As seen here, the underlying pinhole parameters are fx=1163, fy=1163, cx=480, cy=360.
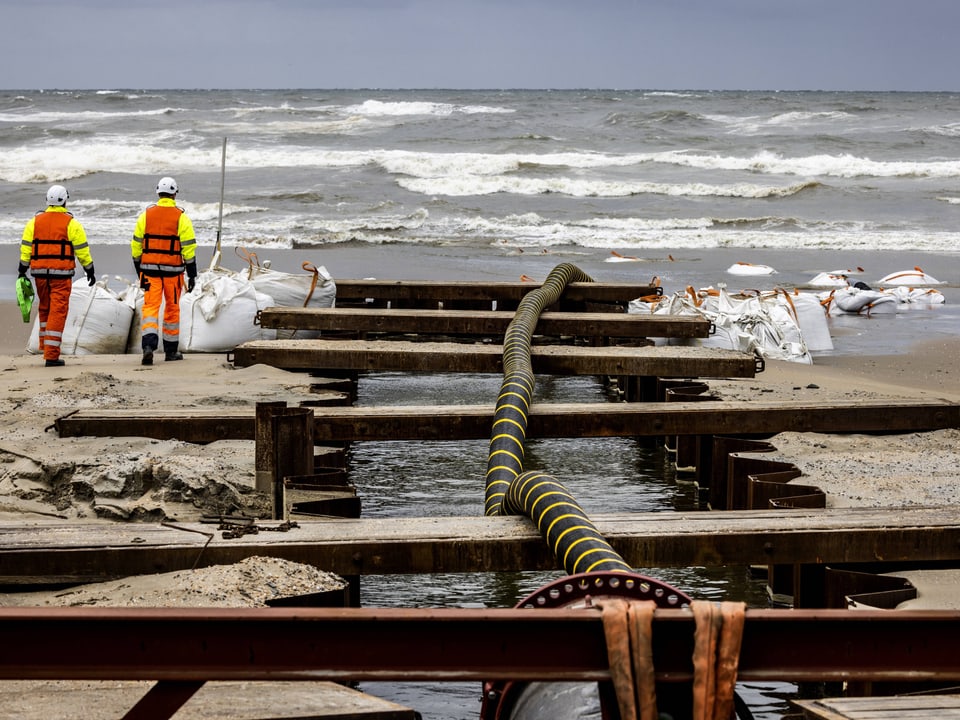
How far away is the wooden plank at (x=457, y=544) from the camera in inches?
169

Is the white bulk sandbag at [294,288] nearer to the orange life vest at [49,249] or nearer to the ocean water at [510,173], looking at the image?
the orange life vest at [49,249]

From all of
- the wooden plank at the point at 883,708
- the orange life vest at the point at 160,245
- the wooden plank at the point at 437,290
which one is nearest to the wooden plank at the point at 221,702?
the wooden plank at the point at 883,708

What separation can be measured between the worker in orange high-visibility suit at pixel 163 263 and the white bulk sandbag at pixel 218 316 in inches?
19.0

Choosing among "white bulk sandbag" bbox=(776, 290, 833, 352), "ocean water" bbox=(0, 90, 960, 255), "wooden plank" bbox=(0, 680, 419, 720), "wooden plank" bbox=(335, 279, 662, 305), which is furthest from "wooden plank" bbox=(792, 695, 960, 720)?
"ocean water" bbox=(0, 90, 960, 255)

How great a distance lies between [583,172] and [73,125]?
24.4m

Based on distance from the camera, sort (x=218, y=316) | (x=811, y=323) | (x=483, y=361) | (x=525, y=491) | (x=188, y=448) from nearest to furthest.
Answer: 1. (x=525, y=491)
2. (x=188, y=448)
3. (x=483, y=361)
4. (x=218, y=316)
5. (x=811, y=323)

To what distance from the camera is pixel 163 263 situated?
9820 mm

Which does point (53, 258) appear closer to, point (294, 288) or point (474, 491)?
point (294, 288)

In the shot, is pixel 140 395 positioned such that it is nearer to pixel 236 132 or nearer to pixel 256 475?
pixel 256 475

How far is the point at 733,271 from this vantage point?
60.2ft

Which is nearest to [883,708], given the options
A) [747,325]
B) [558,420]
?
[558,420]

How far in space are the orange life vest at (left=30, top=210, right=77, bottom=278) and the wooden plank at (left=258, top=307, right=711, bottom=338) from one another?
171cm

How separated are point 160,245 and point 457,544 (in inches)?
246

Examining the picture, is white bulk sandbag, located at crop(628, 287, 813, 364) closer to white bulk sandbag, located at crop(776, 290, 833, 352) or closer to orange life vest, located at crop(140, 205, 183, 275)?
white bulk sandbag, located at crop(776, 290, 833, 352)
